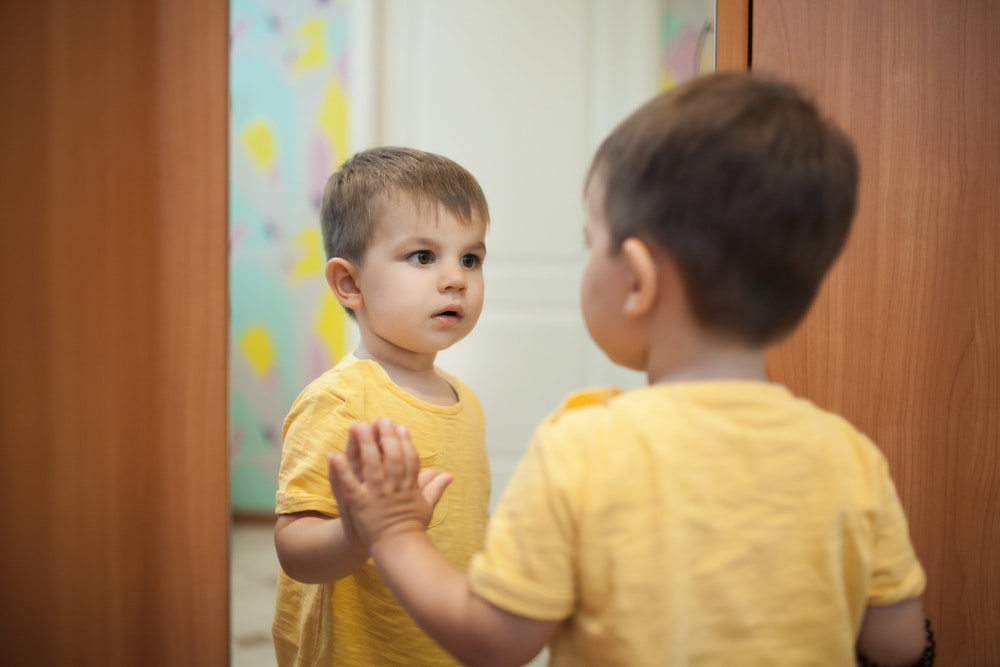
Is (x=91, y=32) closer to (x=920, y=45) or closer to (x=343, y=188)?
(x=343, y=188)

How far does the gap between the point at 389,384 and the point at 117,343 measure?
58 centimetres

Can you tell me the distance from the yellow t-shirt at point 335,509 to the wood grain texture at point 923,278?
1.79ft

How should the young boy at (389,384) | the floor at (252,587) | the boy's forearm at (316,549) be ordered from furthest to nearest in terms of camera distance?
the floor at (252,587) < the young boy at (389,384) < the boy's forearm at (316,549)

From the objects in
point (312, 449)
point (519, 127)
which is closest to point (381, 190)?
point (312, 449)

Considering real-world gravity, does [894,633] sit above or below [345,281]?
below

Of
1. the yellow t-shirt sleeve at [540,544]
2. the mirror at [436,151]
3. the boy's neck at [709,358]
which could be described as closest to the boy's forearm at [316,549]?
the yellow t-shirt sleeve at [540,544]

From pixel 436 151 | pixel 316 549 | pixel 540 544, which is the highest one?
pixel 436 151

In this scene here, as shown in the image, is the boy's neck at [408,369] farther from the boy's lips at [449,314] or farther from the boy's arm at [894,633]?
the boy's arm at [894,633]

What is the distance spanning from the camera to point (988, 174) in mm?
1110

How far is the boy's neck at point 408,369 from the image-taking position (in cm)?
93

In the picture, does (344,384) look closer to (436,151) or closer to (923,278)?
(923,278)

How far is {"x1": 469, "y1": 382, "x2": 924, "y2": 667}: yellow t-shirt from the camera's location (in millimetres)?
497

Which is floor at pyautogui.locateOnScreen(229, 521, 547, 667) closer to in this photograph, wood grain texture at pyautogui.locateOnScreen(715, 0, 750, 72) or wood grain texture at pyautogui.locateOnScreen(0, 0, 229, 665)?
wood grain texture at pyautogui.locateOnScreen(0, 0, 229, 665)

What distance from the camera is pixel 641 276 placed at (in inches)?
20.6
